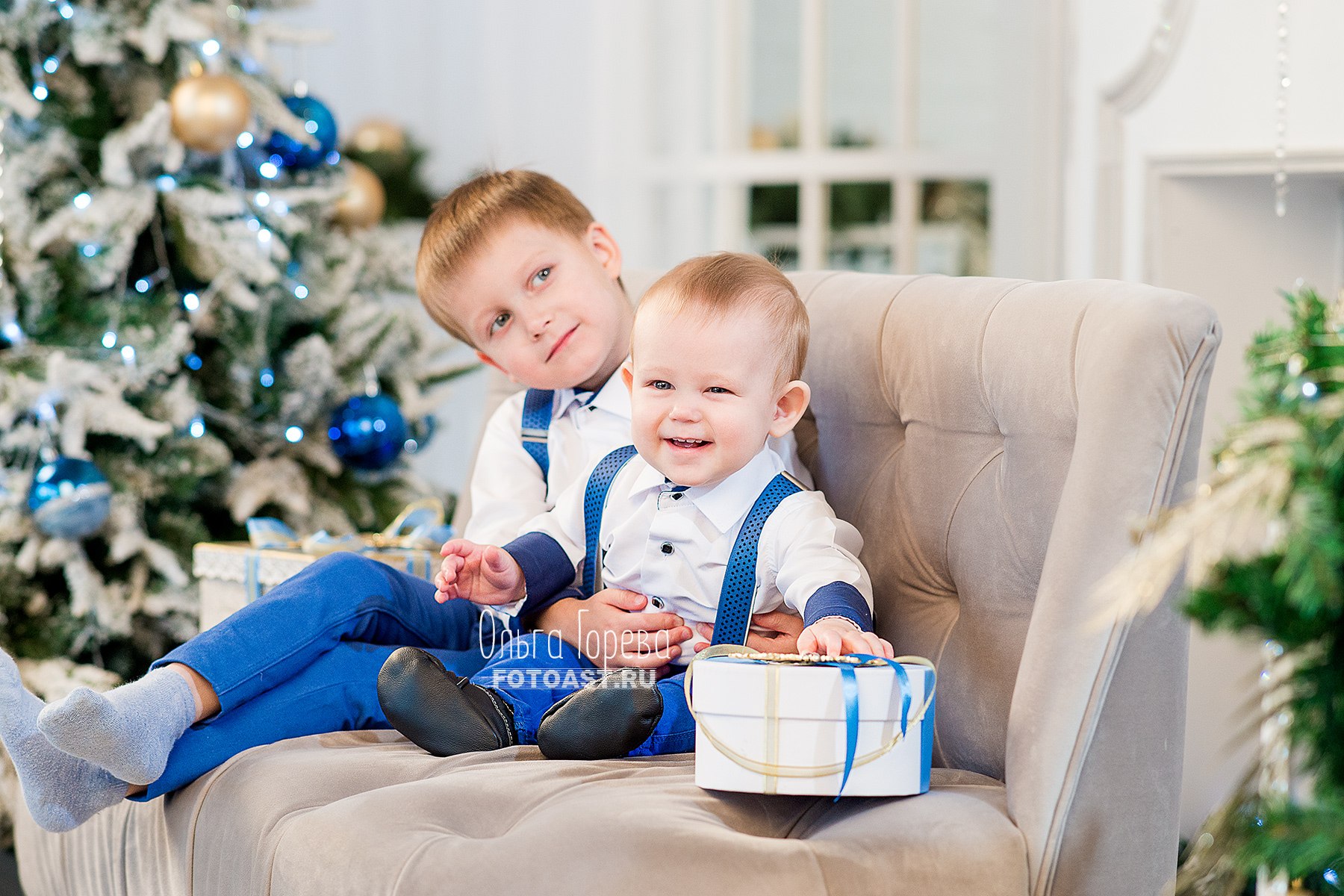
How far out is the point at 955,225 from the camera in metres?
3.00

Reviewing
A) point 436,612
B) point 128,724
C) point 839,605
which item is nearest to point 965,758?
point 839,605

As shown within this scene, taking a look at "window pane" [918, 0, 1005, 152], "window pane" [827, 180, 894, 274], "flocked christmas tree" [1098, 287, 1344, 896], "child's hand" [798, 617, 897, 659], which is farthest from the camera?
"window pane" [827, 180, 894, 274]

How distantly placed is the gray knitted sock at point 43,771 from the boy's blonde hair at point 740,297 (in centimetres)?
66

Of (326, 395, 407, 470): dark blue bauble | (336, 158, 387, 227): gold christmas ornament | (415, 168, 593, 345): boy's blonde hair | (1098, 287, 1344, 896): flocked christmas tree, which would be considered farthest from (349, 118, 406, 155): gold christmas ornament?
(1098, 287, 1344, 896): flocked christmas tree

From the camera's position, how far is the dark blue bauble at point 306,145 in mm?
2273

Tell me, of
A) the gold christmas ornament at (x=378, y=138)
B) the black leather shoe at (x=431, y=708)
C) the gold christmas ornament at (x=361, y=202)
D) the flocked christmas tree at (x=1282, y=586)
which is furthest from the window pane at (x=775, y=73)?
the flocked christmas tree at (x=1282, y=586)

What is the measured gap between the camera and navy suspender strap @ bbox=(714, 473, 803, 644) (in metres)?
1.23

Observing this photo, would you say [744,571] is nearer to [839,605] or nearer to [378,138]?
[839,605]

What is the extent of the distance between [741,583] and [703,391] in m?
0.19

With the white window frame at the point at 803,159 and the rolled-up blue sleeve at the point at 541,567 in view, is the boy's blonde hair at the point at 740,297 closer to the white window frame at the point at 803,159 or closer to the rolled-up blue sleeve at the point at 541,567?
the rolled-up blue sleeve at the point at 541,567

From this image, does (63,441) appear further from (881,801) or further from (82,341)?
(881,801)

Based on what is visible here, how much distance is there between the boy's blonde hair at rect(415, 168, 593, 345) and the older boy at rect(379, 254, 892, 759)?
25 cm

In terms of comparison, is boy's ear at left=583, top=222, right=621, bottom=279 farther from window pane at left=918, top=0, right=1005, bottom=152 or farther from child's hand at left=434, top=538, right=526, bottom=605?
window pane at left=918, top=0, right=1005, bottom=152

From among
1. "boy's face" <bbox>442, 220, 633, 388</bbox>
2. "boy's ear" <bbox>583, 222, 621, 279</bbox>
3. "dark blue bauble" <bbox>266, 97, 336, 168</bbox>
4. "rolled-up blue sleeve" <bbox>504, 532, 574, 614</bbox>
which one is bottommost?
"rolled-up blue sleeve" <bbox>504, 532, 574, 614</bbox>
